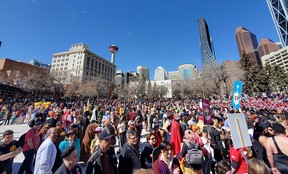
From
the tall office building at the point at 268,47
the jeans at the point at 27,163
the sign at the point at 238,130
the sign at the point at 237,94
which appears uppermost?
the tall office building at the point at 268,47

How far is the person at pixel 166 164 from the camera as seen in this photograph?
2180 mm

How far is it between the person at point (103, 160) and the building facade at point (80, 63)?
7359cm

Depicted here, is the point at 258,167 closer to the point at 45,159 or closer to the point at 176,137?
the point at 176,137

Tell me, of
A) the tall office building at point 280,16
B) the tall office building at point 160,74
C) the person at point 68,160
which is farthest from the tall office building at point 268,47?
the person at point 68,160

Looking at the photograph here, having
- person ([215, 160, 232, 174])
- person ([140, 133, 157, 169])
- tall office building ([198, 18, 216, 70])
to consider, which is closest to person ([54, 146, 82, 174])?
person ([140, 133, 157, 169])

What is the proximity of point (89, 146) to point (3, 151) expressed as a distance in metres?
2.35

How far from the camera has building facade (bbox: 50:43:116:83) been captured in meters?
75.9

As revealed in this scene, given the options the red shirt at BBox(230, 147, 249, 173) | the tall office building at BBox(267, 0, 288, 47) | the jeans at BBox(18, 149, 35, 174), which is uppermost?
the tall office building at BBox(267, 0, 288, 47)

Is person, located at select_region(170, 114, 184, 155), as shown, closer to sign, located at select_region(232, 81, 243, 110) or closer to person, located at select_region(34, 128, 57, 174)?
person, located at select_region(34, 128, 57, 174)

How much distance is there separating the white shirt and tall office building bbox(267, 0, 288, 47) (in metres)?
90.9

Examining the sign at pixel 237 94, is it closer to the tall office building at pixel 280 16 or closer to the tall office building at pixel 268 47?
the tall office building at pixel 280 16

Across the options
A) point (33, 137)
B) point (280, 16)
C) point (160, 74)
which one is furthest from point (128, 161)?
point (160, 74)

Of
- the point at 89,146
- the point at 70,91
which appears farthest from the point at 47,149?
the point at 70,91

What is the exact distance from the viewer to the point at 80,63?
3000 inches
